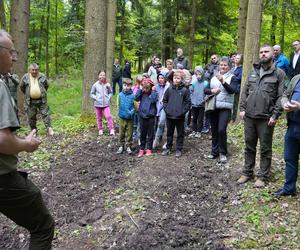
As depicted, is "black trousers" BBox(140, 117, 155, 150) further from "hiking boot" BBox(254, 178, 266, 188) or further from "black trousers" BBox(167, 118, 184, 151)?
"hiking boot" BBox(254, 178, 266, 188)

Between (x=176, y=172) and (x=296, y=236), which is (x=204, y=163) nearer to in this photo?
(x=176, y=172)

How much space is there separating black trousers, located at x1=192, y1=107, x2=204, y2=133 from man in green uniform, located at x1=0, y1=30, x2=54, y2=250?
6.80 metres

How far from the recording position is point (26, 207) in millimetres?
3189

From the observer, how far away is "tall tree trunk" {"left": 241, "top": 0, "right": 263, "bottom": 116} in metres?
9.21

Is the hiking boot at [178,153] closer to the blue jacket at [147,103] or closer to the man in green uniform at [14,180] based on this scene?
the blue jacket at [147,103]

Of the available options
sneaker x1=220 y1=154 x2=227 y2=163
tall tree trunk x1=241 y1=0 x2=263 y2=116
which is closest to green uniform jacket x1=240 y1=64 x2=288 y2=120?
sneaker x1=220 y1=154 x2=227 y2=163

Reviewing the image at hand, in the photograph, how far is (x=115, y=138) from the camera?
9531mm

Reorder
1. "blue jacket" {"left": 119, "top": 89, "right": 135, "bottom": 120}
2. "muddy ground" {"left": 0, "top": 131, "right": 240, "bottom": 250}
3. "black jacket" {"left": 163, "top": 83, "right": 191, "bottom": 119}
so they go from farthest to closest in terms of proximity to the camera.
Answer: "blue jacket" {"left": 119, "top": 89, "right": 135, "bottom": 120}
"black jacket" {"left": 163, "top": 83, "right": 191, "bottom": 119}
"muddy ground" {"left": 0, "top": 131, "right": 240, "bottom": 250}

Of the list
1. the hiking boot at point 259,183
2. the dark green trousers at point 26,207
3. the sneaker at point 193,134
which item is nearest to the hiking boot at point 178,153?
the sneaker at point 193,134

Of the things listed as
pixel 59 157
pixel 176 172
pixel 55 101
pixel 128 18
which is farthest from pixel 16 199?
pixel 128 18

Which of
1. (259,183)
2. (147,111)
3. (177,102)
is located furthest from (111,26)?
(259,183)

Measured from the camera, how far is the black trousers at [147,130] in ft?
27.3

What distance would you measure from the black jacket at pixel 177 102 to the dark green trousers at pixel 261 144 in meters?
1.90

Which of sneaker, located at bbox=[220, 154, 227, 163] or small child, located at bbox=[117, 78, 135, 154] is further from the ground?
small child, located at bbox=[117, 78, 135, 154]
